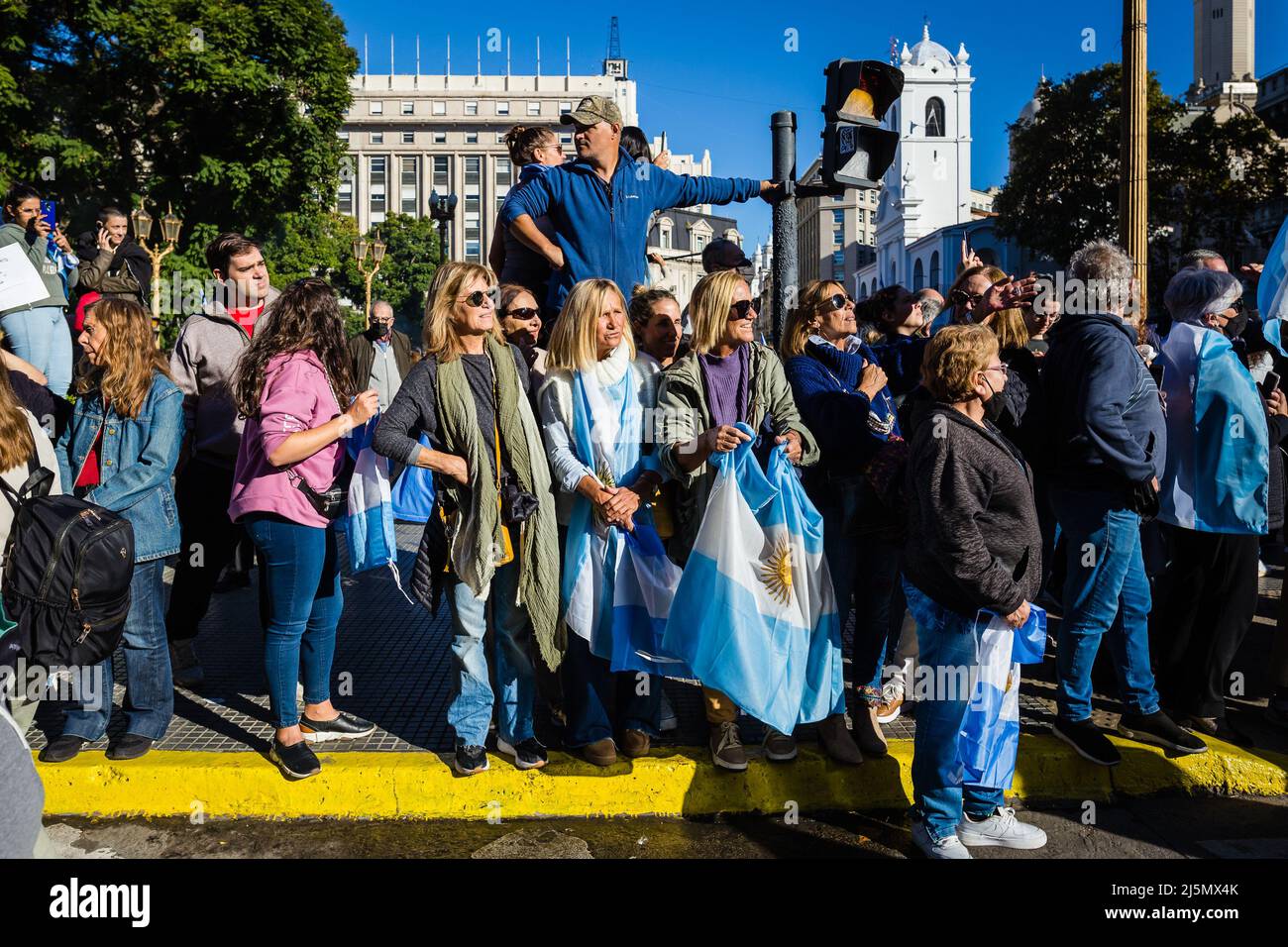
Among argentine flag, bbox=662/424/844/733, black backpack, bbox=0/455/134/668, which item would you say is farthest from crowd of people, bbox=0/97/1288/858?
black backpack, bbox=0/455/134/668

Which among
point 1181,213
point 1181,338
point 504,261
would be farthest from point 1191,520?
point 1181,213

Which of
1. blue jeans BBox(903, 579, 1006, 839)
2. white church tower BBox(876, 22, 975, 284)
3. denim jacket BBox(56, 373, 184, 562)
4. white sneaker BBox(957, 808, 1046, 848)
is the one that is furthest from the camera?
white church tower BBox(876, 22, 975, 284)

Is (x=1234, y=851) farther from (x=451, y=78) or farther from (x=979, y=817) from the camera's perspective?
(x=451, y=78)

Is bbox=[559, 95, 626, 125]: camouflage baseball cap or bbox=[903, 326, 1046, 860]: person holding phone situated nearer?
bbox=[903, 326, 1046, 860]: person holding phone

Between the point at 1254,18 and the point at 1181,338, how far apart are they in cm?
12519

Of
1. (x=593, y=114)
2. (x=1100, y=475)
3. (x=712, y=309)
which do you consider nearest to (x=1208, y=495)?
(x=1100, y=475)

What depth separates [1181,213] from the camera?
31.4 m

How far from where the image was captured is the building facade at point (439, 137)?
4060 inches

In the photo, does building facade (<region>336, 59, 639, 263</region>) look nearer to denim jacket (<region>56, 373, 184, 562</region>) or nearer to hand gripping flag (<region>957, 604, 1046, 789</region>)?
denim jacket (<region>56, 373, 184, 562</region>)

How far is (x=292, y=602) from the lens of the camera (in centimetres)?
419

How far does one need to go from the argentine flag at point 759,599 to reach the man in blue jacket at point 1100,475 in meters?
1.18

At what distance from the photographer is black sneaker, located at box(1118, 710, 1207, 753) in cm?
443

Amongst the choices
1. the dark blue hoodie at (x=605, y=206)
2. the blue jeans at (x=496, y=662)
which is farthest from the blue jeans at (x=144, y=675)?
the dark blue hoodie at (x=605, y=206)

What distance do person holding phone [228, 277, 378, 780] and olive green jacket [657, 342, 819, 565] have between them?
118cm
